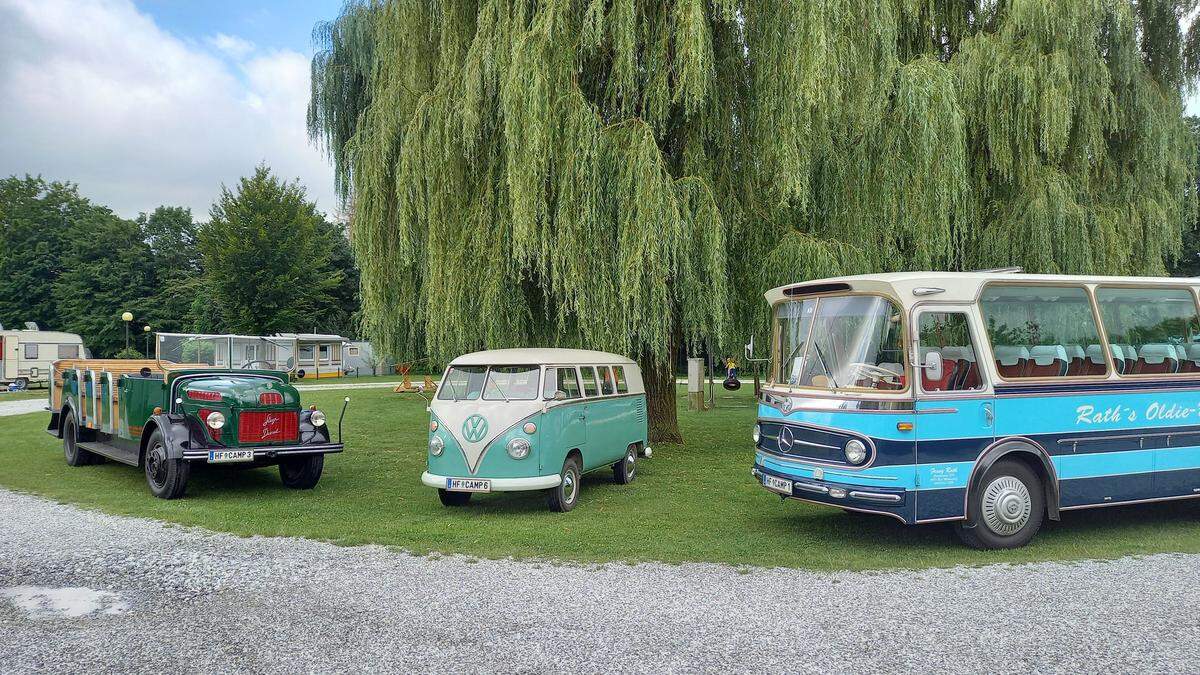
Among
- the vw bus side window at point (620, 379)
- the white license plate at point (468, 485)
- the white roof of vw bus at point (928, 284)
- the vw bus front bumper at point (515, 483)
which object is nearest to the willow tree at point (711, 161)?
the vw bus side window at point (620, 379)

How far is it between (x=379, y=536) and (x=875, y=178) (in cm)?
942

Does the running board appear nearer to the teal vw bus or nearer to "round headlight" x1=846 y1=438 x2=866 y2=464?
the teal vw bus

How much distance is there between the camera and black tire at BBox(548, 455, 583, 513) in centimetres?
929

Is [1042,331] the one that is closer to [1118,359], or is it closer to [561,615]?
[1118,359]

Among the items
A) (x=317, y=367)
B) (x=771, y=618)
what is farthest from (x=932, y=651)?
(x=317, y=367)

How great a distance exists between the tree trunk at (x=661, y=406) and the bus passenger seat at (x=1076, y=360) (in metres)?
7.48

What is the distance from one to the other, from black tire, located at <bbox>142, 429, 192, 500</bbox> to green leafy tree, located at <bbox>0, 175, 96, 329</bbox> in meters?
52.7

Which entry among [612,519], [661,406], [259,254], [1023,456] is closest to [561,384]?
[612,519]

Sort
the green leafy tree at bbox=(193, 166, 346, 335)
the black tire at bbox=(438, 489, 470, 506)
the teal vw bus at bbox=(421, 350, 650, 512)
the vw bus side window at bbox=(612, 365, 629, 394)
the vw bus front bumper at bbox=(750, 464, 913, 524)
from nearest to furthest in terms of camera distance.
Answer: the vw bus front bumper at bbox=(750, 464, 913, 524), the teal vw bus at bbox=(421, 350, 650, 512), the black tire at bbox=(438, 489, 470, 506), the vw bus side window at bbox=(612, 365, 629, 394), the green leafy tree at bbox=(193, 166, 346, 335)

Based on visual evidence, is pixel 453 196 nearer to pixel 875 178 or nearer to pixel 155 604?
pixel 875 178

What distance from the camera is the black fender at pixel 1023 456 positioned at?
23.7 ft

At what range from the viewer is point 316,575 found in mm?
6680

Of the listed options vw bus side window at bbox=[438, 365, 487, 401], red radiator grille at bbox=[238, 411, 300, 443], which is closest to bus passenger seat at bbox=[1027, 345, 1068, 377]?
vw bus side window at bbox=[438, 365, 487, 401]

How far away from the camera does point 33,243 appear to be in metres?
57.9
